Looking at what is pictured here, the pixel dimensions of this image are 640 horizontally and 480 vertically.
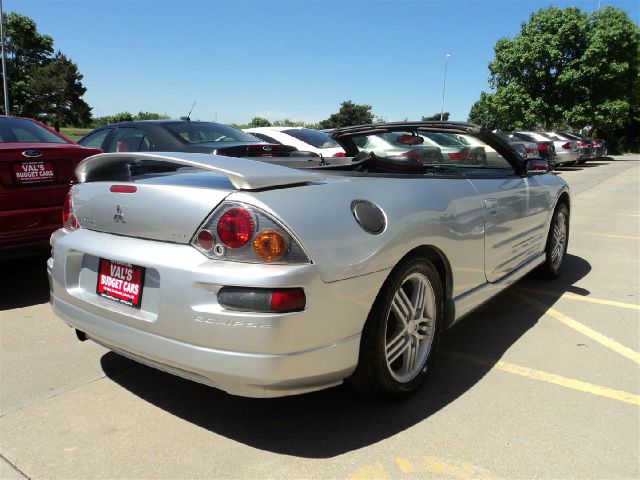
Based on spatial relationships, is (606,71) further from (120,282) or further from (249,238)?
(120,282)

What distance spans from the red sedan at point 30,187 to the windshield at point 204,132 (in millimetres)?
1694

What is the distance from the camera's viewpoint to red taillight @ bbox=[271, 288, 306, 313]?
1935 millimetres

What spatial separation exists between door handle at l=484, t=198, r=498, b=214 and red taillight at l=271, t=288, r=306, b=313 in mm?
1688

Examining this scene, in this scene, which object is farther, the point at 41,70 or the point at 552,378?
the point at 41,70

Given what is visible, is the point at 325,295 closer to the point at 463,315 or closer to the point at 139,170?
the point at 463,315

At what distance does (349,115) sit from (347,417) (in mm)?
88398

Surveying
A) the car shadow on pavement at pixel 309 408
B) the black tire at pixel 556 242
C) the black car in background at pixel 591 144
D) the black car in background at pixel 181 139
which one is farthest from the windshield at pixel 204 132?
the black car in background at pixel 591 144

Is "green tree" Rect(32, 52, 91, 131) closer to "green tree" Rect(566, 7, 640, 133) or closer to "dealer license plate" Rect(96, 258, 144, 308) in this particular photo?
"green tree" Rect(566, 7, 640, 133)

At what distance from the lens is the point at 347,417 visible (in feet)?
8.27

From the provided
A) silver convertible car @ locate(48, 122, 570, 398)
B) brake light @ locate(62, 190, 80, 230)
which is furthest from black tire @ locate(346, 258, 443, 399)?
brake light @ locate(62, 190, 80, 230)

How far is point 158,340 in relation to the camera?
6.95 feet

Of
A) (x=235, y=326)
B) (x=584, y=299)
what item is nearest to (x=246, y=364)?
(x=235, y=326)

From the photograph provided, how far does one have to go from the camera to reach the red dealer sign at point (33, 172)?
4102mm

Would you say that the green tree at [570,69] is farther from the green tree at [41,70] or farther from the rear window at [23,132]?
the green tree at [41,70]
